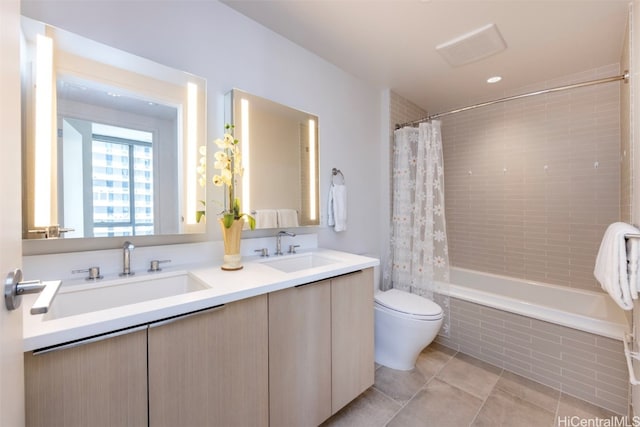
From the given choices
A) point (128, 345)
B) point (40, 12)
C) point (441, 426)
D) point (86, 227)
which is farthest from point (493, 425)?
point (40, 12)

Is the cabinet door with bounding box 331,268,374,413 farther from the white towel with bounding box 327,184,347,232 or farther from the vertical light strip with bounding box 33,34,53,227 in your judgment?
the vertical light strip with bounding box 33,34,53,227

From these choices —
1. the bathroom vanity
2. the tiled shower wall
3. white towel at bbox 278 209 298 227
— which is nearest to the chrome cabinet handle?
the bathroom vanity

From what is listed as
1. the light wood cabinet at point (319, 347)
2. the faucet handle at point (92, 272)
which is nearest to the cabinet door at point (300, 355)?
the light wood cabinet at point (319, 347)

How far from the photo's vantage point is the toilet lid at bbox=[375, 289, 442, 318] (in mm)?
1882

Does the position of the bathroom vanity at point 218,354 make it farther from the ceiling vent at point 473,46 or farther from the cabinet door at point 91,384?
the ceiling vent at point 473,46

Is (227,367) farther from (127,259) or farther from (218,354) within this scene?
(127,259)

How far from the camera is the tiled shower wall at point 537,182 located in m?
2.31

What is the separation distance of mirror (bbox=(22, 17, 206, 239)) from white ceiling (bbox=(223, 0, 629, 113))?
0.80 metres

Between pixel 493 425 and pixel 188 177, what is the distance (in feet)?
7.25

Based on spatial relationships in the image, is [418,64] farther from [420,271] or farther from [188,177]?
[188,177]

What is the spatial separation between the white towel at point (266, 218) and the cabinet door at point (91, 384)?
3.23ft

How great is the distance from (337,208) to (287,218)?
479 millimetres

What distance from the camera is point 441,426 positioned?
1.51 m

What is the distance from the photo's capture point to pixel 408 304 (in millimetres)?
2008
